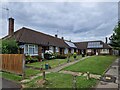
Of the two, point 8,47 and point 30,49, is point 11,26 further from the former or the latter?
point 8,47

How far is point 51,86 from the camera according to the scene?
8.12 metres

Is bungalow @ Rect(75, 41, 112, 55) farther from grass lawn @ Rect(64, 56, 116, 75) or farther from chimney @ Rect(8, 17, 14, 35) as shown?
chimney @ Rect(8, 17, 14, 35)

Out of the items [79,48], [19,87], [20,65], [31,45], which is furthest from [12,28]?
[79,48]

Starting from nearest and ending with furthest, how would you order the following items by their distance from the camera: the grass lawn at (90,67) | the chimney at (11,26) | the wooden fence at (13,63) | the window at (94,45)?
the wooden fence at (13,63)
the grass lawn at (90,67)
the chimney at (11,26)
the window at (94,45)

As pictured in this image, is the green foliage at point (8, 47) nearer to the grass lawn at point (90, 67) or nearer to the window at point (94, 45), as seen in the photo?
the grass lawn at point (90, 67)

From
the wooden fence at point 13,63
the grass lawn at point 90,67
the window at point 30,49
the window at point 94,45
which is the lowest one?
the grass lawn at point 90,67

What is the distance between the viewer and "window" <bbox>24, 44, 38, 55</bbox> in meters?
21.0

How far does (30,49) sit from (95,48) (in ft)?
107

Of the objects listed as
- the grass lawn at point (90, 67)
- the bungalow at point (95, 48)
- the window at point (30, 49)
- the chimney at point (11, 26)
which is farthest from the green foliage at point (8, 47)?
the bungalow at point (95, 48)

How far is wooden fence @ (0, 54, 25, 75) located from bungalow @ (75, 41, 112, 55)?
1363 inches

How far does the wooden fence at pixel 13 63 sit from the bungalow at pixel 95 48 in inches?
1363

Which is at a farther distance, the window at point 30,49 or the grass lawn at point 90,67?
the window at point 30,49

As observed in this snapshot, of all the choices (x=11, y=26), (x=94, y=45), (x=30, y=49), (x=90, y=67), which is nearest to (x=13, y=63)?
(x=90, y=67)

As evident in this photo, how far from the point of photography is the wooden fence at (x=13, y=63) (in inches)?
442
